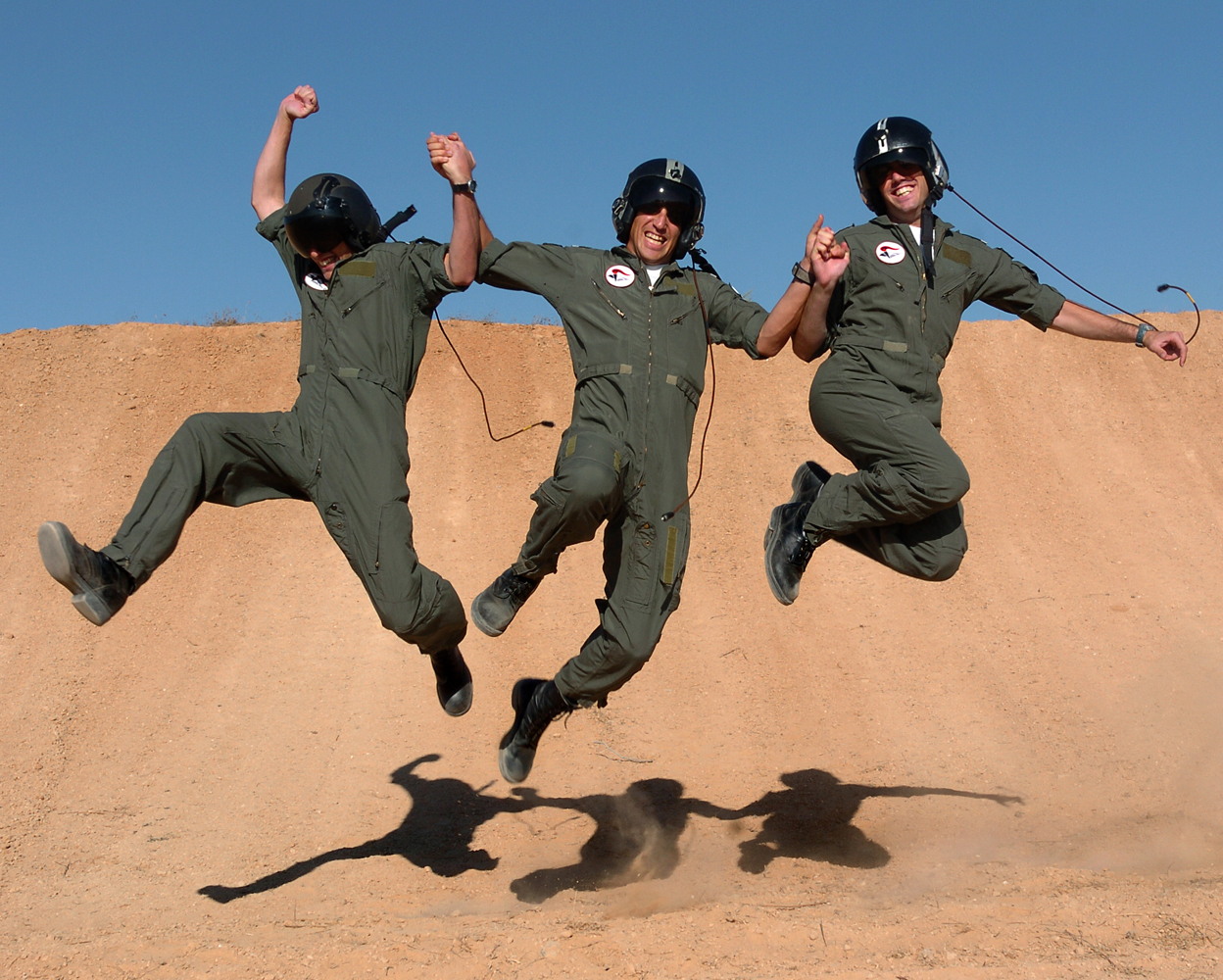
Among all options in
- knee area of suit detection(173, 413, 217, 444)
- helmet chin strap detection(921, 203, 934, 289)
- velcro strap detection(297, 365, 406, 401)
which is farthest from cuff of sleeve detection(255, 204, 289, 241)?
helmet chin strap detection(921, 203, 934, 289)

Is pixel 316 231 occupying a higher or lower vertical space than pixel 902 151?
lower

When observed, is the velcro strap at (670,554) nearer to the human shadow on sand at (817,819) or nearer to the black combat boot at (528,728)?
the black combat boot at (528,728)

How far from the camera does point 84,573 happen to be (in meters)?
4.83

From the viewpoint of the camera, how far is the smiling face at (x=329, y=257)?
225 inches

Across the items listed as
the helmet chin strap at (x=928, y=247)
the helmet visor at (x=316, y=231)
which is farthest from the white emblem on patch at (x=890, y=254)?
the helmet visor at (x=316, y=231)

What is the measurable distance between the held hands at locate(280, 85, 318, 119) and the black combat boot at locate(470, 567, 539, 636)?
8.53ft

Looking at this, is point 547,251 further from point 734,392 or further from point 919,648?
point 734,392

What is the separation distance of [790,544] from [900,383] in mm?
1043

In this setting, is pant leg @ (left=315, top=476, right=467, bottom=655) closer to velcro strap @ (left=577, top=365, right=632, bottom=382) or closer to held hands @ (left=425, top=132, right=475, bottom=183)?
velcro strap @ (left=577, top=365, right=632, bottom=382)

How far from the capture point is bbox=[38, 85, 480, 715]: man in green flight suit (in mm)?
5363

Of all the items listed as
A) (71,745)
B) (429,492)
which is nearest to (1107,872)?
(71,745)

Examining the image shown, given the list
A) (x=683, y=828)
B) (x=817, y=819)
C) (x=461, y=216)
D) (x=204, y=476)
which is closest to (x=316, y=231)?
(x=461, y=216)

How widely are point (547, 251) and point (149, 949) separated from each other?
13.1ft

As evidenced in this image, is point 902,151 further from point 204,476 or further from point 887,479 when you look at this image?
point 204,476
